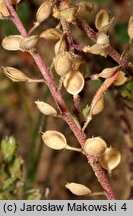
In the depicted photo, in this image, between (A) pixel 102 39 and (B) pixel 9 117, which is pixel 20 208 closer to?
(A) pixel 102 39

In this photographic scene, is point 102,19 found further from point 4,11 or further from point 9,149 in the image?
point 9,149

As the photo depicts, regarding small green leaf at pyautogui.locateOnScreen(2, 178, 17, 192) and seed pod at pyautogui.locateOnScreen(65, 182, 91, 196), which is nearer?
seed pod at pyautogui.locateOnScreen(65, 182, 91, 196)

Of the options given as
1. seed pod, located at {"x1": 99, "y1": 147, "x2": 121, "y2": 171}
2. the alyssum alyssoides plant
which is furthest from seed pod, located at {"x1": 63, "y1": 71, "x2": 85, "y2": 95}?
seed pod, located at {"x1": 99, "y1": 147, "x2": 121, "y2": 171}

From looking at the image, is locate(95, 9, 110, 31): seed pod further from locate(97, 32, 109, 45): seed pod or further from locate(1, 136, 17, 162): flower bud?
locate(1, 136, 17, 162): flower bud

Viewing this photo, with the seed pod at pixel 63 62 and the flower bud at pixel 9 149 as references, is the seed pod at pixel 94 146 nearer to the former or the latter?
the seed pod at pixel 63 62

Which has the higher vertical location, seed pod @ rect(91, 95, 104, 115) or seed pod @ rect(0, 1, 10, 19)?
seed pod @ rect(0, 1, 10, 19)

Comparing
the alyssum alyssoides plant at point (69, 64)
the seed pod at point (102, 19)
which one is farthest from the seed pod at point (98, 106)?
the seed pod at point (102, 19)

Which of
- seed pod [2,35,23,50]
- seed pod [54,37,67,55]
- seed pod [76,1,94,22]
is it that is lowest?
seed pod [54,37,67,55]
